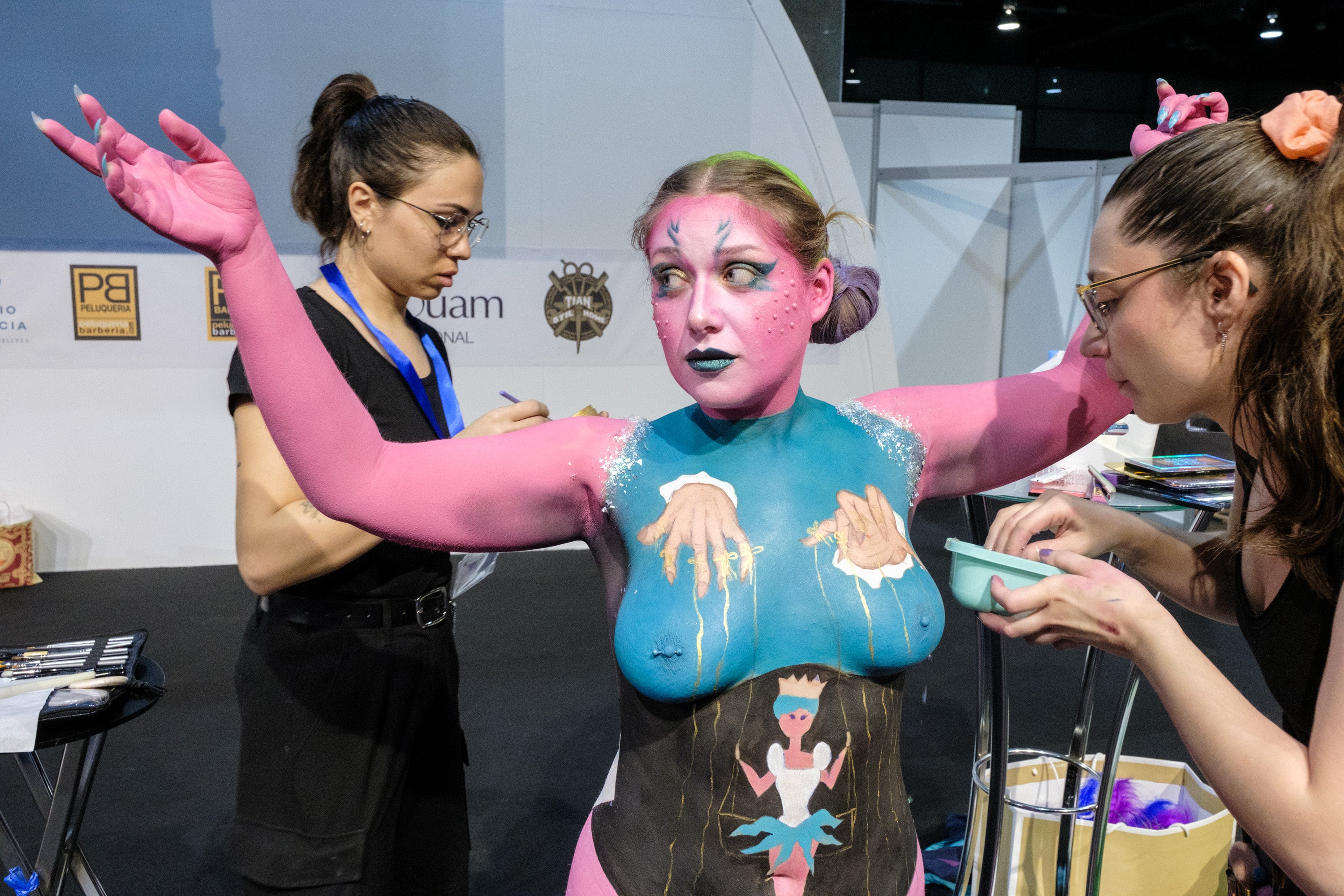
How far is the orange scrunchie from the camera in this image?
1.01 meters

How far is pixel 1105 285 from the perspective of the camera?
114 cm

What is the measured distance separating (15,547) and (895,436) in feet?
16.1

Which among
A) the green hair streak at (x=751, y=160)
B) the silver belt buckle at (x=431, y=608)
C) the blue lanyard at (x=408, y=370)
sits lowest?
the silver belt buckle at (x=431, y=608)

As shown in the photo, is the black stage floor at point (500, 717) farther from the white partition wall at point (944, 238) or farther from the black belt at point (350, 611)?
the white partition wall at point (944, 238)

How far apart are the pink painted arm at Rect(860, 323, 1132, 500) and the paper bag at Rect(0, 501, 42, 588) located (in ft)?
15.8

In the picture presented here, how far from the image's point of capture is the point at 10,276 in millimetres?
4781

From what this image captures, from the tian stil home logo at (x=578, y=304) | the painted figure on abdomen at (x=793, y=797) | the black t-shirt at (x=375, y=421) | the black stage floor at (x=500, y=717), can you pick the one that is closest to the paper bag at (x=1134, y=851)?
the black stage floor at (x=500, y=717)

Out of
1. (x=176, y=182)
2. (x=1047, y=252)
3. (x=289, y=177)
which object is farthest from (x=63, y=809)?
(x=1047, y=252)

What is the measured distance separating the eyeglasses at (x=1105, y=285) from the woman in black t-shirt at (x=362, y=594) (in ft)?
2.73

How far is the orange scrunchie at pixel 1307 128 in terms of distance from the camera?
1.01 m

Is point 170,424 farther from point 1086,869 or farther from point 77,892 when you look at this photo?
point 1086,869

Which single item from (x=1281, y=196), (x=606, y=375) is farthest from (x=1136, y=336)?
(x=606, y=375)

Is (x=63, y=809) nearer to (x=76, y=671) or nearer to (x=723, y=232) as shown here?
(x=76, y=671)

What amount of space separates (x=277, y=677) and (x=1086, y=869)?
1.91 m
